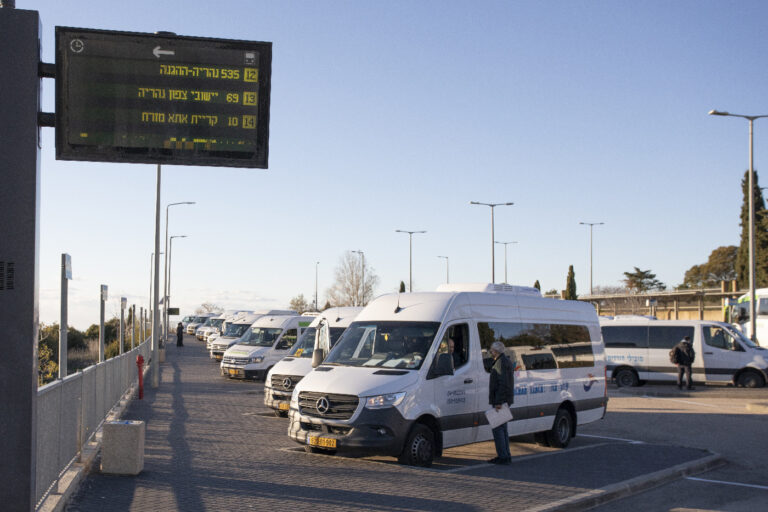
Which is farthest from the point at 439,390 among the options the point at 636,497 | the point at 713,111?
the point at 713,111

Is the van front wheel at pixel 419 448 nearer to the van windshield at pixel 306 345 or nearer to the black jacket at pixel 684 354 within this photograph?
the van windshield at pixel 306 345

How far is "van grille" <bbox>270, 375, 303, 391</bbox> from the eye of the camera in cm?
1828

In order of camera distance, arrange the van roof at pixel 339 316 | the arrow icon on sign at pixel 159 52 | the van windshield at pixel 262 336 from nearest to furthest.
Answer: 1. the arrow icon on sign at pixel 159 52
2. the van roof at pixel 339 316
3. the van windshield at pixel 262 336

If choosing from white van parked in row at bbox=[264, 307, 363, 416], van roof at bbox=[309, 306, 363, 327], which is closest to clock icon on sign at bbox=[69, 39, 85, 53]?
white van parked in row at bbox=[264, 307, 363, 416]

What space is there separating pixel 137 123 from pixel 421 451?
583 centimetres

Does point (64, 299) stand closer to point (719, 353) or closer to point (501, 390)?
point (501, 390)

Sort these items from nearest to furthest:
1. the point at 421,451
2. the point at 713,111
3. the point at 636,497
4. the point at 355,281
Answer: the point at 636,497, the point at 421,451, the point at 713,111, the point at 355,281

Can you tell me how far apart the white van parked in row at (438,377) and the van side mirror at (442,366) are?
0.01m

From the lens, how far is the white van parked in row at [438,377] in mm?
11273

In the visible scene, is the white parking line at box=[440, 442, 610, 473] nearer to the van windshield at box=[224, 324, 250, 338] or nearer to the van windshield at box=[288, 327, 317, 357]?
the van windshield at box=[288, 327, 317, 357]

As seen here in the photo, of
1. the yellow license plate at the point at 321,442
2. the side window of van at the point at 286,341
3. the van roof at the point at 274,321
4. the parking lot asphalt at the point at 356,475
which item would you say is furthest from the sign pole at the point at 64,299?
the van roof at the point at 274,321

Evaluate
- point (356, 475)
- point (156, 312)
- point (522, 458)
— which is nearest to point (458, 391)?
point (522, 458)

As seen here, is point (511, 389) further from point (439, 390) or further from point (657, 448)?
point (657, 448)

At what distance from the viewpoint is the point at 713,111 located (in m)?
31.7
